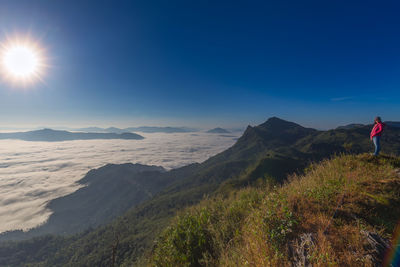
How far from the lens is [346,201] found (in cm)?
443

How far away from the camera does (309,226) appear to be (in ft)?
12.6

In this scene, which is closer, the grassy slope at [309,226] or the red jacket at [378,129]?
the grassy slope at [309,226]

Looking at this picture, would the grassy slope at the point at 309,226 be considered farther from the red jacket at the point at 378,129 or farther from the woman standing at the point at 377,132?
the red jacket at the point at 378,129

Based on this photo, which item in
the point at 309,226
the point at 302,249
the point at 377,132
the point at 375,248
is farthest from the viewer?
the point at 377,132

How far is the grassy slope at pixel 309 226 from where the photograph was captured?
320 cm

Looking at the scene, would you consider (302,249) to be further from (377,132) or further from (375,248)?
(377,132)

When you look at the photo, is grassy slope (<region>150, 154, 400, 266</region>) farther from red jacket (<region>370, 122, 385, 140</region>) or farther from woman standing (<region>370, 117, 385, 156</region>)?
red jacket (<region>370, 122, 385, 140</region>)

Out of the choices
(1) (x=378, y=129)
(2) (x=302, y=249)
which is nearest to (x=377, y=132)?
(1) (x=378, y=129)

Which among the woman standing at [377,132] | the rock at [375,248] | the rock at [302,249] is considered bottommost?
the rock at [302,249]

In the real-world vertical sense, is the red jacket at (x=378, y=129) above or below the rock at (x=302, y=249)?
above

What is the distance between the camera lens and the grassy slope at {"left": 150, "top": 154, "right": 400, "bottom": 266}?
3.20m

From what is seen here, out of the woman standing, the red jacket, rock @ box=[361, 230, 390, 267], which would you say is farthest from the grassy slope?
the red jacket

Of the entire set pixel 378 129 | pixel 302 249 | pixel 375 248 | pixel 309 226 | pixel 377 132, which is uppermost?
pixel 378 129

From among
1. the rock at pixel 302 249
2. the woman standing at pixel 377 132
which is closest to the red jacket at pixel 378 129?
the woman standing at pixel 377 132
